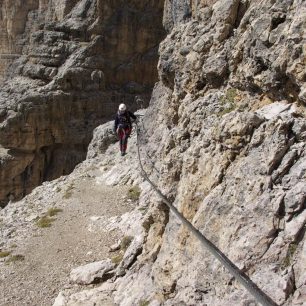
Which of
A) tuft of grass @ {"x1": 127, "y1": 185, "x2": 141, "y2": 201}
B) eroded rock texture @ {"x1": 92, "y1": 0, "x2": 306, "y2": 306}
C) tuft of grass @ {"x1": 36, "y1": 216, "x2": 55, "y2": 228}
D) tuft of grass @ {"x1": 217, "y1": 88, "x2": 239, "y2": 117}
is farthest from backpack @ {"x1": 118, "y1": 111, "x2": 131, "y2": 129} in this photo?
tuft of grass @ {"x1": 217, "y1": 88, "x2": 239, "y2": 117}

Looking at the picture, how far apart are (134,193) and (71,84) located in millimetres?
37951

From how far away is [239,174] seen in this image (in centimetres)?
636

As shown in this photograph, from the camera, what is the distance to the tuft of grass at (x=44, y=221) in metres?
17.0

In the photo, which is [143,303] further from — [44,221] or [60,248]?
[44,221]

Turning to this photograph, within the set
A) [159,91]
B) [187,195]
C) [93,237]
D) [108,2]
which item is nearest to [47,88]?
[108,2]

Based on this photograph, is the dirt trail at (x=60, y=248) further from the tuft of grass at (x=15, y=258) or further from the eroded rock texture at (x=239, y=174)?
the eroded rock texture at (x=239, y=174)

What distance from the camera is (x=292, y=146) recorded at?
5762 mm

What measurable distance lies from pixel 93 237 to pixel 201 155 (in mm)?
8537

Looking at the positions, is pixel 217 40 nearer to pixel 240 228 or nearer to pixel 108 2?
pixel 240 228

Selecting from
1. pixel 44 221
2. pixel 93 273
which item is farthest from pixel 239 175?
pixel 44 221

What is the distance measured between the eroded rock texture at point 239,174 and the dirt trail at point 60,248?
3.22 metres

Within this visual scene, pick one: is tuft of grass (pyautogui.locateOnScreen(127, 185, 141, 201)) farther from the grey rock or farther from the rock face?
the rock face

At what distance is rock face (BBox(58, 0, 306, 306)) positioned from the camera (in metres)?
5.23

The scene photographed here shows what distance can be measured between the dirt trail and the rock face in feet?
10.8
